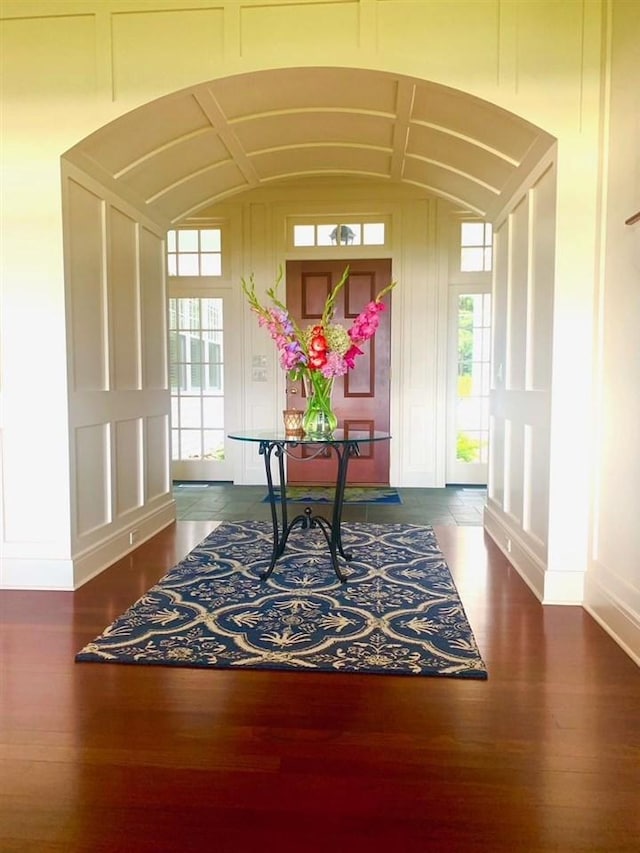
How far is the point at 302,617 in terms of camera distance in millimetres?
2443

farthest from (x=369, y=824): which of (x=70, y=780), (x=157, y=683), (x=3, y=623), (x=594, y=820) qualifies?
(x=3, y=623)

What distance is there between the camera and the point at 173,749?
1.57m

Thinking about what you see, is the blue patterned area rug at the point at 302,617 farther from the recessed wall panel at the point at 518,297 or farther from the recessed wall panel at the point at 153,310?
the recessed wall panel at the point at 153,310

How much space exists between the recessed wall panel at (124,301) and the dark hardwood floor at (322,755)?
1743mm

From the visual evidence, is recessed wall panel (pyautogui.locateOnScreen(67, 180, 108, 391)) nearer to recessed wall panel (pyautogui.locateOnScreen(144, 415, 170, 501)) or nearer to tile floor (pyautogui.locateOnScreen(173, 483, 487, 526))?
recessed wall panel (pyautogui.locateOnScreen(144, 415, 170, 501))

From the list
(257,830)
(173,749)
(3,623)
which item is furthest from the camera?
(3,623)

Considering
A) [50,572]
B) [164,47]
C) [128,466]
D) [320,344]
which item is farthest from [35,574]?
[164,47]

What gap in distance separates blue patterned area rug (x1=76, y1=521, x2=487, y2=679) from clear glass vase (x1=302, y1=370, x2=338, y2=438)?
78cm

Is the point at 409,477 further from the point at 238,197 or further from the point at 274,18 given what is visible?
the point at 274,18

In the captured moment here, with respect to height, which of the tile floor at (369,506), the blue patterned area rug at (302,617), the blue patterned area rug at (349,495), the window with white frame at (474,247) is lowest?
the tile floor at (369,506)

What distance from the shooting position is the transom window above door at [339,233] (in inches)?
223

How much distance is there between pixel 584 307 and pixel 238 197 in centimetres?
415

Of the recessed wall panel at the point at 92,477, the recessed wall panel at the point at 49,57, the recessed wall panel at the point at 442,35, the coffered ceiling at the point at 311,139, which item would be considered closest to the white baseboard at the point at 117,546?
the recessed wall panel at the point at 92,477

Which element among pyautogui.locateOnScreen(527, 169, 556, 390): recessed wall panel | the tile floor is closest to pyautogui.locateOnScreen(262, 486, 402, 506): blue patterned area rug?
the tile floor
